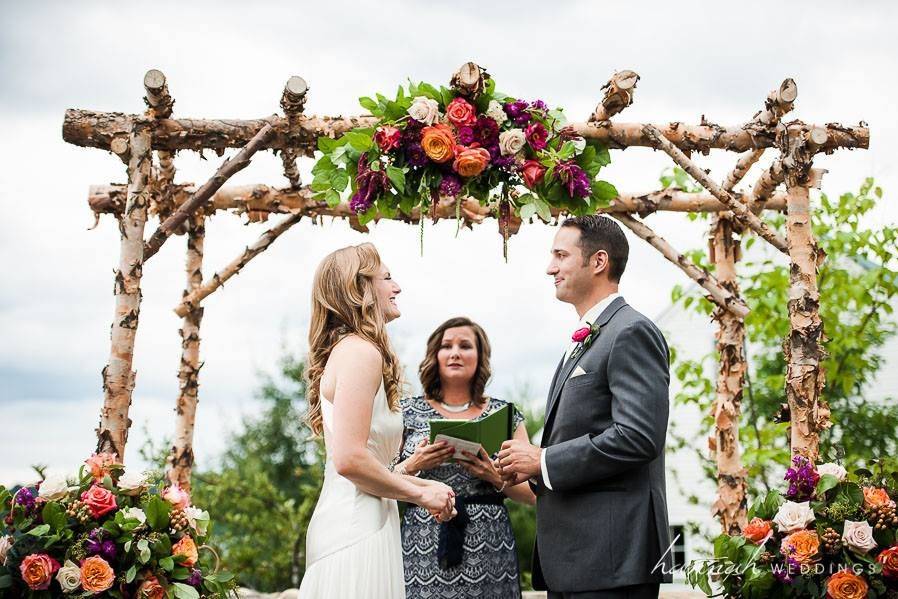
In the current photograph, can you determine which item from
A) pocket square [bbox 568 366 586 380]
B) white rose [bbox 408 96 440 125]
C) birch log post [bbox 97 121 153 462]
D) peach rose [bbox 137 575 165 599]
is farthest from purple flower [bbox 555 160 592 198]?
peach rose [bbox 137 575 165 599]

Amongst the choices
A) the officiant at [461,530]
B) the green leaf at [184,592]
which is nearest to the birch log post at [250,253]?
the officiant at [461,530]

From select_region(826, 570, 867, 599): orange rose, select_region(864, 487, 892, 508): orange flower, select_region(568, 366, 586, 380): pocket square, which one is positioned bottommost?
select_region(826, 570, 867, 599): orange rose

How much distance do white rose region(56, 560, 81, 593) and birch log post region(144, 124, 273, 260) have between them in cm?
193

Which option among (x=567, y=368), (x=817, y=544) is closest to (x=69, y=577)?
(x=567, y=368)

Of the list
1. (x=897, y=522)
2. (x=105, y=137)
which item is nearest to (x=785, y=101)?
(x=897, y=522)

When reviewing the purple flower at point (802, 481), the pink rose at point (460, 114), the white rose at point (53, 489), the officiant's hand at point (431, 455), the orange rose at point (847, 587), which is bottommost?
the orange rose at point (847, 587)

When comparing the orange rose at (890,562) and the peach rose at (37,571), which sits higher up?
the peach rose at (37,571)

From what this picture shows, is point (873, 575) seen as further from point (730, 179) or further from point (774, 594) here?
point (730, 179)

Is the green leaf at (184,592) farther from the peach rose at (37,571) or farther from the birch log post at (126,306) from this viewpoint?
the birch log post at (126,306)

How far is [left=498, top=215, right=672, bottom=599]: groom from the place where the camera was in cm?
342

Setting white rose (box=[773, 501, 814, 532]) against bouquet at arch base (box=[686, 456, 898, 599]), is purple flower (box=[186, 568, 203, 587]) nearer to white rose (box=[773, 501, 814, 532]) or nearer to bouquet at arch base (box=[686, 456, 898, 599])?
bouquet at arch base (box=[686, 456, 898, 599])

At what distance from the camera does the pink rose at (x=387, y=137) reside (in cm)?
456

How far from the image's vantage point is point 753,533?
4.01 metres

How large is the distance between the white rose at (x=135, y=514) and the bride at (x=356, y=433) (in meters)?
0.83
